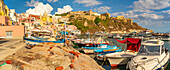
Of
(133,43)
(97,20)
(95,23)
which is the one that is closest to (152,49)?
(133,43)

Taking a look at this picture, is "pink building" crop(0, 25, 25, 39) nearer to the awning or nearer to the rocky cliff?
the awning

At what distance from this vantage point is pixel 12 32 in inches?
1120

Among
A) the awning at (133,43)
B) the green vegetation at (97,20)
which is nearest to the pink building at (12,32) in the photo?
the awning at (133,43)

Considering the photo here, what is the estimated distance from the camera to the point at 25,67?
25.7 ft

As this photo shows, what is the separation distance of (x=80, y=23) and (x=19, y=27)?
394 feet

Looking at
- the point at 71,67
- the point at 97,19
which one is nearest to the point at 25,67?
the point at 71,67

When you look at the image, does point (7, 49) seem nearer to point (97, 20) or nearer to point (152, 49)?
point (152, 49)

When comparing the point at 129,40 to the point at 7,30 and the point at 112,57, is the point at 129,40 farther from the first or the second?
the point at 7,30

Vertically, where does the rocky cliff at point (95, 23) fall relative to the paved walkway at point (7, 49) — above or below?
above

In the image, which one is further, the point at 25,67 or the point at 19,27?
the point at 19,27

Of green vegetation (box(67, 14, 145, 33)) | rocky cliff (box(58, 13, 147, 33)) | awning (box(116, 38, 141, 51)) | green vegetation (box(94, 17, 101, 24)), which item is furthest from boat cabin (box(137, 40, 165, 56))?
green vegetation (box(94, 17, 101, 24))

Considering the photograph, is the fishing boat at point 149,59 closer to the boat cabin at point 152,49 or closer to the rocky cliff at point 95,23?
the boat cabin at point 152,49

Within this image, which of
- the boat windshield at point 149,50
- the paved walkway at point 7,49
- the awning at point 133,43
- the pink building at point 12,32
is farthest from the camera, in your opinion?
the pink building at point 12,32

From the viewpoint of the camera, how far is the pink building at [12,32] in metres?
28.1
